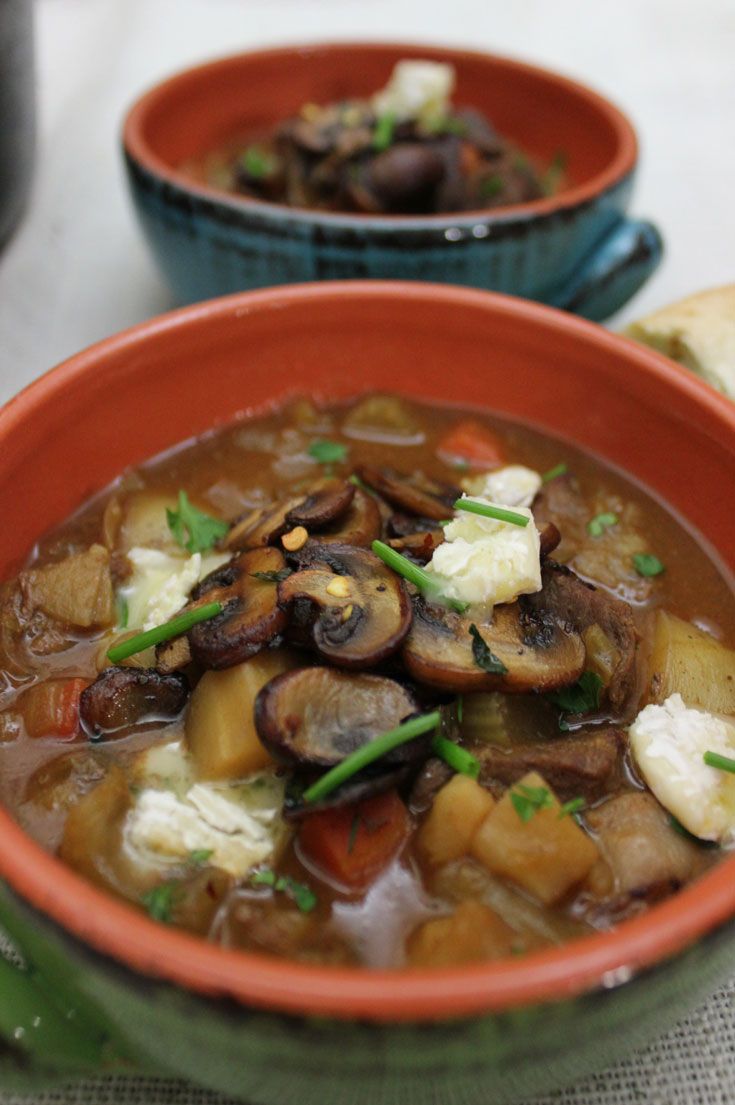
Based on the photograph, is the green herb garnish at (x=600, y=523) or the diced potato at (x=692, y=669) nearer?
the diced potato at (x=692, y=669)

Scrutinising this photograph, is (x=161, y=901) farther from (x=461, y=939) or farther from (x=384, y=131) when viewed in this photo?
(x=384, y=131)

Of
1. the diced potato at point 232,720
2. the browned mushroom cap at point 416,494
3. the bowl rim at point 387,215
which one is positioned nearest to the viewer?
the diced potato at point 232,720

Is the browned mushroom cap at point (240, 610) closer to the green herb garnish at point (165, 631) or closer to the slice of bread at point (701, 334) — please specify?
the green herb garnish at point (165, 631)

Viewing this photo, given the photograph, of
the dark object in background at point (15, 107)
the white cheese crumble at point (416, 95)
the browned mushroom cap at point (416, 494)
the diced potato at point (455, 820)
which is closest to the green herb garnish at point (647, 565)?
the browned mushroom cap at point (416, 494)

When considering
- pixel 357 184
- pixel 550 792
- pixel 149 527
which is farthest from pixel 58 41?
pixel 550 792

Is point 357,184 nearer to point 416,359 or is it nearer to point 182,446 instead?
point 416,359
